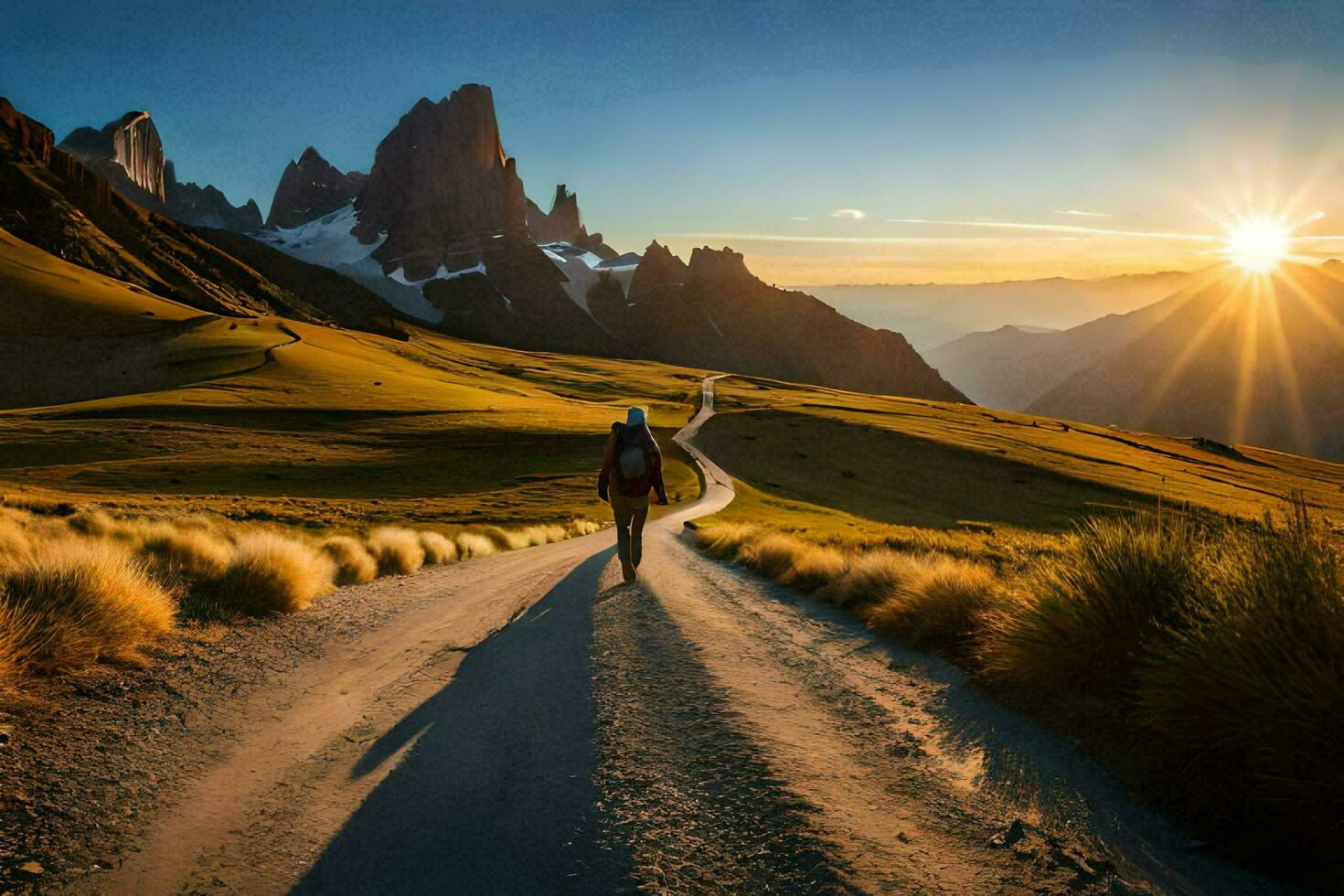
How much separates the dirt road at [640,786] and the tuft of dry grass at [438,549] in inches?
513

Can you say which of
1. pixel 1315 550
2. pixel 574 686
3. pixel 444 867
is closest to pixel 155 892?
pixel 444 867

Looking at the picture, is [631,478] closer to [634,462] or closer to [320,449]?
[634,462]

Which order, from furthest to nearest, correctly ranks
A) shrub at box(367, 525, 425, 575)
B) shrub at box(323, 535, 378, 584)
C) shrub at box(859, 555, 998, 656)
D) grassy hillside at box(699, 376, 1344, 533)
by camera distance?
grassy hillside at box(699, 376, 1344, 533), shrub at box(367, 525, 425, 575), shrub at box(323, 535, 378, 584), shrub at box(859, 555, 998, 656)

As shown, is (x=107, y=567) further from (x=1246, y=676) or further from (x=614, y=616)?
(x=1246, y=676)

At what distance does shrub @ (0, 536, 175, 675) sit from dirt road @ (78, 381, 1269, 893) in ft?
4.41

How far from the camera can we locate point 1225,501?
70812 millimetres

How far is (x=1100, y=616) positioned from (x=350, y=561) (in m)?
14.7

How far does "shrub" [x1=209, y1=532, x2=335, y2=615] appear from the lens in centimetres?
970

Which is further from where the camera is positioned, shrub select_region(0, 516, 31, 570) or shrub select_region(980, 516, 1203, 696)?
shrub select_region(0, 516, 31, 570)

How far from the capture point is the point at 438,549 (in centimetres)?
2184

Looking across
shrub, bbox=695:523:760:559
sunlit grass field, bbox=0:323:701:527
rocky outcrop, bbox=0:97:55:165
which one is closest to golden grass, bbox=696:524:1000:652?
shrub, bbox=695:523:760:559

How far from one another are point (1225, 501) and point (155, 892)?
89739 mm

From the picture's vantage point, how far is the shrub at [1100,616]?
235 inches

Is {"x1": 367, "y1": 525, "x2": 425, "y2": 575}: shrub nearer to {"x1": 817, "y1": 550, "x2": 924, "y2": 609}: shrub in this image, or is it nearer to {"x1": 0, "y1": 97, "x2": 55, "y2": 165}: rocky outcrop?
{"x1": 817, "y1": 550, "x2": 924, "y2": 609}: shrub
